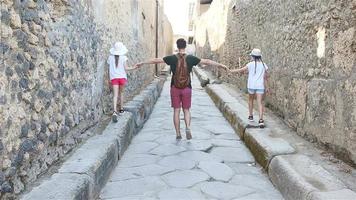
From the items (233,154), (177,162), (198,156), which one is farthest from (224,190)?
(233,154)

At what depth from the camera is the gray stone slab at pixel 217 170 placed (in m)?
3.65

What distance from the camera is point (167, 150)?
458cm

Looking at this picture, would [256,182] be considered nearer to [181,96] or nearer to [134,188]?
[134,188]

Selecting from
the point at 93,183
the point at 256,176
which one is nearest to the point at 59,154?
the point at 93,183

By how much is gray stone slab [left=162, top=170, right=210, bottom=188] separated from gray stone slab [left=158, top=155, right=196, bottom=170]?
6.4 inches

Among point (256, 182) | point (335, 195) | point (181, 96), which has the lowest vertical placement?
point (256, 182)

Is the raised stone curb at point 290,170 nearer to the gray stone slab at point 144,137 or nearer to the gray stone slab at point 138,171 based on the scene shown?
the gray stone slab at point 138,171

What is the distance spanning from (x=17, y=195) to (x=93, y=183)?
0.69m

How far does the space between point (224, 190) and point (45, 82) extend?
1689 mm

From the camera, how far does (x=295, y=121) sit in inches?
189

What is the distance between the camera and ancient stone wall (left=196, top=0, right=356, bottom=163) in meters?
3.42

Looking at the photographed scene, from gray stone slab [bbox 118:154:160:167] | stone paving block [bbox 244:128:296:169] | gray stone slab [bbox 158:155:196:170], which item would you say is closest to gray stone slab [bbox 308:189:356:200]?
stone paving block [bbox 244:128:296:169]

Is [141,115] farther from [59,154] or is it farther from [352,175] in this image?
[352,175]

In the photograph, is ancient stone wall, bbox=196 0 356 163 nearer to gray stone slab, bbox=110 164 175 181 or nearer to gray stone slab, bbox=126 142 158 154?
gray stone slab, bbox=110 164 175 181
